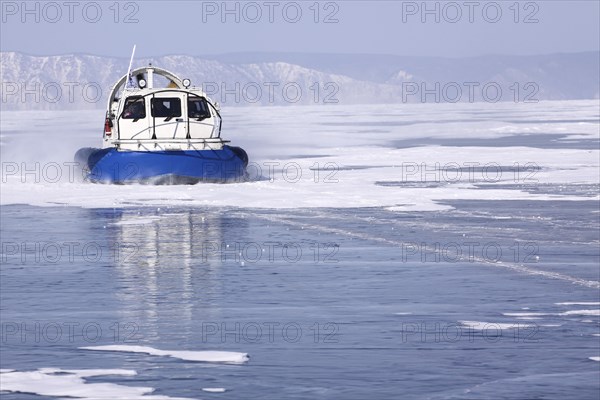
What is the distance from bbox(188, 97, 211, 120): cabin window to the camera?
90.7 ft

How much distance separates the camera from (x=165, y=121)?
89.6 feet

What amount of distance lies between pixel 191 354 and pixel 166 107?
59.3ft

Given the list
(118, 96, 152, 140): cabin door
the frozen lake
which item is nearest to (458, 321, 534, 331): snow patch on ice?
the frozen lake

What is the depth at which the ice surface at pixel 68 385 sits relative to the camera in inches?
340

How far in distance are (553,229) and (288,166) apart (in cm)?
1757

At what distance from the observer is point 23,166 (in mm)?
35375

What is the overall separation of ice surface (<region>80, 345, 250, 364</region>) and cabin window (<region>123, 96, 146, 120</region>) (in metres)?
17.5

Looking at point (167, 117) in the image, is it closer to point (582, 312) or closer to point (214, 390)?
point (582, 312)

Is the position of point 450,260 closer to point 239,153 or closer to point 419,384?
point 419,384

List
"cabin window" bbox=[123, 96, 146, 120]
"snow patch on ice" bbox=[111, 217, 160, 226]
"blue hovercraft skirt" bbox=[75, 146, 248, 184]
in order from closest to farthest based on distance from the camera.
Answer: "snow patch on ice" bbox=[111, 217, 160, 226] < "blue hovercraft skirt" bbox=[75, 146, 248, 184] < "cabin window" bbox=[123, 96, 146, 120]

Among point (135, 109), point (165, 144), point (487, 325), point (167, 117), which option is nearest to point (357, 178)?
point (167, 117)

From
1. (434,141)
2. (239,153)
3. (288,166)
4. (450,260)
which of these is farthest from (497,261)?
(434,141)

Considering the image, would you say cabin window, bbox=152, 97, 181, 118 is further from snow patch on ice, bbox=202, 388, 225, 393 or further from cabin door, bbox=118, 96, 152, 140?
snow patch on ice, bbox=202, 388, 225, 393

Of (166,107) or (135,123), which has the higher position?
(166,107)
